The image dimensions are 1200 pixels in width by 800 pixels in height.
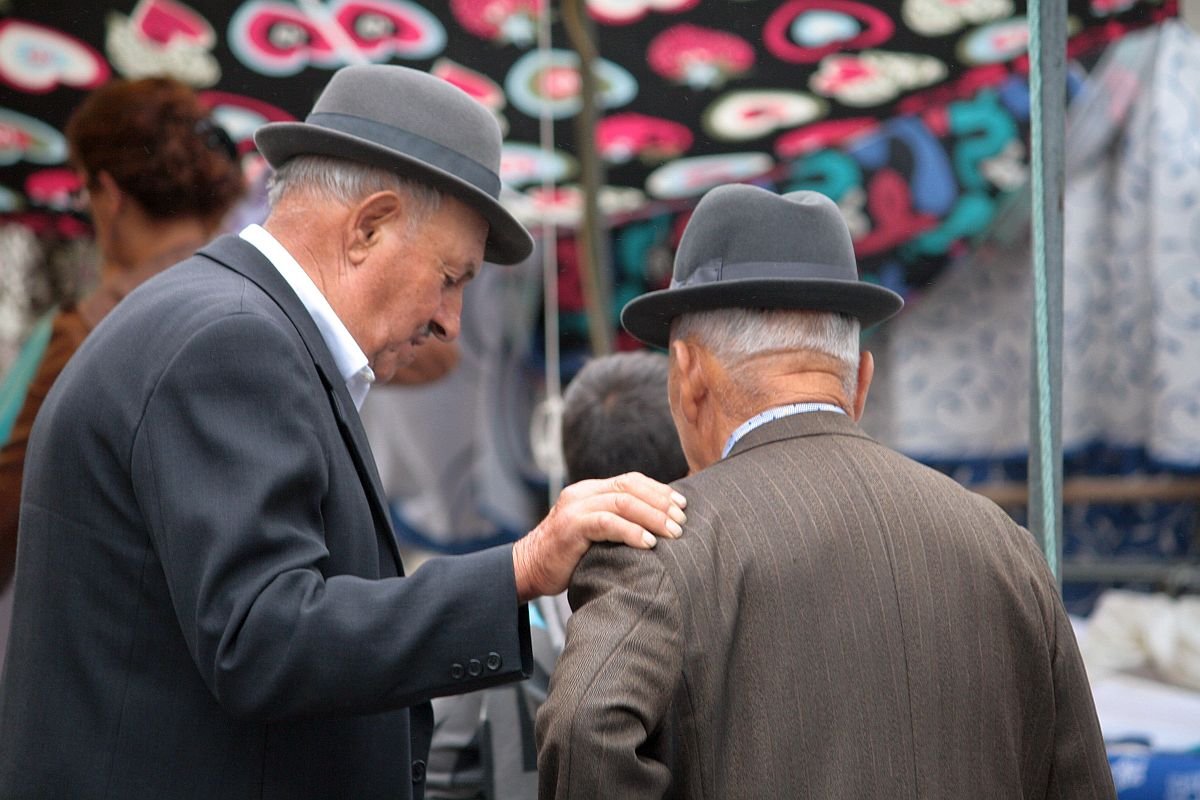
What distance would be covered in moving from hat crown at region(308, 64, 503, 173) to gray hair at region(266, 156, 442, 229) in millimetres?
60

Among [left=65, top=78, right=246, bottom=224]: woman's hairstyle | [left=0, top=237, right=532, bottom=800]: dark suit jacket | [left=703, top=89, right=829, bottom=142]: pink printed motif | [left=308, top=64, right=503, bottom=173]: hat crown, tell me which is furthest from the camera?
[left=703, top=89, right=829, bottom=142]: pink printed motif

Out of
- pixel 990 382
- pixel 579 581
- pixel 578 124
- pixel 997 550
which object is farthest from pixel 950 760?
pixel 578 124

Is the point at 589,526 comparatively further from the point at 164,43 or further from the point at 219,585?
the point at 164,43

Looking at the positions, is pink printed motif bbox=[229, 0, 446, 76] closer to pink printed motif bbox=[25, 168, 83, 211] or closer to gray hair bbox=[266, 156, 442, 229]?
pink printed motif bbox=[25, 168, 83, 211]

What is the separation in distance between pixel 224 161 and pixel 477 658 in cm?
188

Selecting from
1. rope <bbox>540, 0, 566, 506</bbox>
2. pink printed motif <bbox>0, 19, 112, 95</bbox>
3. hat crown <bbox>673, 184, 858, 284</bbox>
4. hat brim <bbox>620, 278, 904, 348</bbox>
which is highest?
pink printed motif <bbox>0, 19, 112, 95</bbox>

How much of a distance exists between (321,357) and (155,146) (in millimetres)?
1528

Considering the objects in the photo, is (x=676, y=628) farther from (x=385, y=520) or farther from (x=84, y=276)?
(x=84, y=276)

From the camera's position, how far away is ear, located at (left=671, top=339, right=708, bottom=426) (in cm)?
153

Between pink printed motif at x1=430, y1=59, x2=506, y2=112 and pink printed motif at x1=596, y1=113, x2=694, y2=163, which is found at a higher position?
pink printed motif at x1=430, y1=59, x2=506, y2=112

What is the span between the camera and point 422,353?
10.9ft

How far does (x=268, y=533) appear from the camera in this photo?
4.05 ft

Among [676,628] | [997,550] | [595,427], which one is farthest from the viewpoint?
[595,427]

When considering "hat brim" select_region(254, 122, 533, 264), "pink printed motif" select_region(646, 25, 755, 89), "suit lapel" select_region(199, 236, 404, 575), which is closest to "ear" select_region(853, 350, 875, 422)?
"hat brim" select_region(254, 122, 533, 264)
